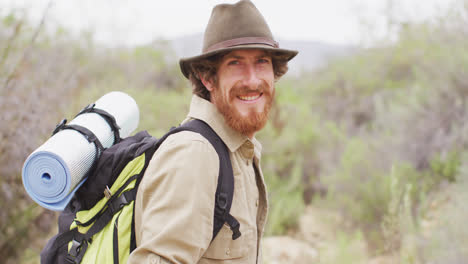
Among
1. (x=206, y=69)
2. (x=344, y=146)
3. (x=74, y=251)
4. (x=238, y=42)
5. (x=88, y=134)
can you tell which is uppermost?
(x=238, y=42)

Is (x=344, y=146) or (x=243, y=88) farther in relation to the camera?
(x=344, y=146)

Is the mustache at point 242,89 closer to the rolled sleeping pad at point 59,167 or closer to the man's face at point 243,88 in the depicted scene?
the man's face at point 243,88

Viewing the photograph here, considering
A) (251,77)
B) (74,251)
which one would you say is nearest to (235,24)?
(251,77)

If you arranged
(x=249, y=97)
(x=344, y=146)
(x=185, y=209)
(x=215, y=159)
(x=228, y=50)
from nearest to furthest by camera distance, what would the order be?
1. (x=185, y=209)
2. (x=215, y=159)
3. (x=228, y=50)
4. (x=249, y=97)
5. (x=344, y=146)

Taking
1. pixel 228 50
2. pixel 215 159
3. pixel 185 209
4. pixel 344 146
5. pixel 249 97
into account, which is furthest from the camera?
pixel 344 146

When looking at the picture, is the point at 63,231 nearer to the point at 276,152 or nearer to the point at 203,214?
the point at 203,214

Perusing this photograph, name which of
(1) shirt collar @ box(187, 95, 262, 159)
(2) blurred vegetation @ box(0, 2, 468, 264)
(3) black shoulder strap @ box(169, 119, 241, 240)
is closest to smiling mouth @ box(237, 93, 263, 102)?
(1) shirt collar @ box(187, 95, 262, 159)

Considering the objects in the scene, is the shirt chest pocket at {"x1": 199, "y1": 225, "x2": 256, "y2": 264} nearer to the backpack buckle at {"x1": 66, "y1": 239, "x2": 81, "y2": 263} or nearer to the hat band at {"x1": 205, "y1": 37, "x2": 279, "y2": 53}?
the backpack buckle at {"x1": 66, "y1": 239, "x2": 81, "y2": 263}

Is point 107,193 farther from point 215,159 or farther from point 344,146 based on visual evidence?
point 344,146

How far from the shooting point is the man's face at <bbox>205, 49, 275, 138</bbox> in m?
1.68

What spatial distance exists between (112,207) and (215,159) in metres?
0.45

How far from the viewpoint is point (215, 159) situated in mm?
1464

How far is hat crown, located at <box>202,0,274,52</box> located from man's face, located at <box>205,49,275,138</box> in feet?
0.26

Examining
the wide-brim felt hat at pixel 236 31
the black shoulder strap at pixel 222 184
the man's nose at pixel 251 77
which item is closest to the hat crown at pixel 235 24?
the wide-brim felt hat at pixel 236 31
